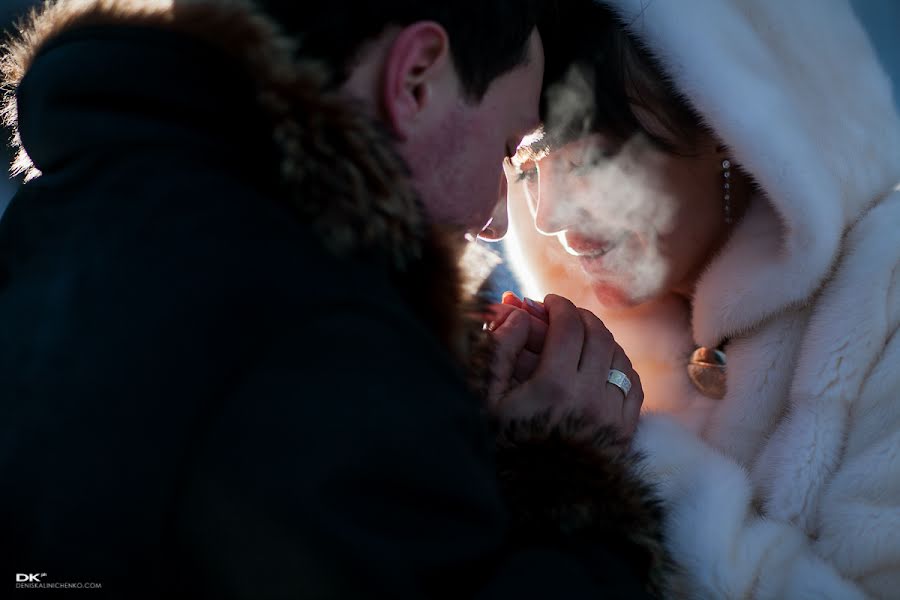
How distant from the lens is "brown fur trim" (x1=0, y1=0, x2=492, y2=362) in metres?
0.92

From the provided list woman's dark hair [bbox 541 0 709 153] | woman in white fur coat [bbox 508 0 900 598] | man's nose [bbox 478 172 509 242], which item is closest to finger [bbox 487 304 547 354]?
man's nose [bbox 478 172 509 242]

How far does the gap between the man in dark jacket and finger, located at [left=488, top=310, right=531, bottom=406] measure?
0.87ft

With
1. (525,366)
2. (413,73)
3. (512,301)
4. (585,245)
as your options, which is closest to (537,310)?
(512,301)

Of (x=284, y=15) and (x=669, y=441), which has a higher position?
(x=284, y=15)

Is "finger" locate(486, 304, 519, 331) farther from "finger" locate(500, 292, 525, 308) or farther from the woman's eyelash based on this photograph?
the woman's eyelash

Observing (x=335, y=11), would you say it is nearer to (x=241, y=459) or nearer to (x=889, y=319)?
(x=241, y=459)

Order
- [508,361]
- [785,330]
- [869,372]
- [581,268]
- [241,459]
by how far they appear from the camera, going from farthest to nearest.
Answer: [581,268] < [785,330] < [869,372] < [508,361] < [241,459]

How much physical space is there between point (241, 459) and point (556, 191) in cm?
121

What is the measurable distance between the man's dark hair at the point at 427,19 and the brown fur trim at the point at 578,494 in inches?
18.3

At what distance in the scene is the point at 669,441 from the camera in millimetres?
1543

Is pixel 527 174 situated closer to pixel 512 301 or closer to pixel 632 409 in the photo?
pixel 512 301

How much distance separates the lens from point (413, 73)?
3.69ft

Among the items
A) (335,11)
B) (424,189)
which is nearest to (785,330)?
(424,189)

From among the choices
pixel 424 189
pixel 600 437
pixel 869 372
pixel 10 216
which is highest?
pixel 10 216
